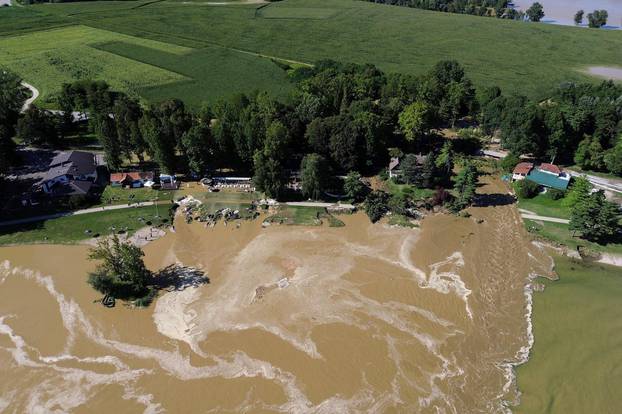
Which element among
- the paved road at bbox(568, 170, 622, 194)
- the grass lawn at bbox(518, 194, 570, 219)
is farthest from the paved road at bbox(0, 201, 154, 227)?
the paved road at bbox(568, 170, 622, 194)

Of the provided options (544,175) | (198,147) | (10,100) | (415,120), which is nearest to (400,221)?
(415,120)

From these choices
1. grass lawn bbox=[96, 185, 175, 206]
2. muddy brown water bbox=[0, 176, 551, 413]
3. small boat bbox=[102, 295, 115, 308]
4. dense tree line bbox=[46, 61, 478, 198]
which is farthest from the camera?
dense tree line bbox=[46, 61, 478, 198]

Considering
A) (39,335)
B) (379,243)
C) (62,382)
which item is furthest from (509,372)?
(39,335)

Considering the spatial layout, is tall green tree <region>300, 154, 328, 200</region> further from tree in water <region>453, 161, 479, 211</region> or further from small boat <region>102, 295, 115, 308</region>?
small boat <region>102, 295, 115, 308</region>

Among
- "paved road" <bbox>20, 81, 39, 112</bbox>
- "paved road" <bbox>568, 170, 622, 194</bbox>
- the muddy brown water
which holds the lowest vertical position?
the muddy brown water

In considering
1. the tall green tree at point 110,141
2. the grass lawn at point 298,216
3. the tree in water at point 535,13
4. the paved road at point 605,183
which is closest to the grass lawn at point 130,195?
the tall green tree at point 110,141

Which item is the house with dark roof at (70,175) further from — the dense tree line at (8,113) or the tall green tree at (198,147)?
the tall green tree at (198,147)
